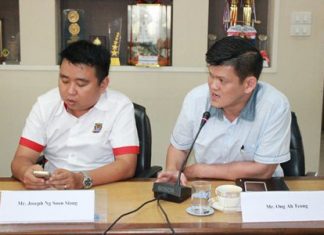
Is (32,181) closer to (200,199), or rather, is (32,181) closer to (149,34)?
(200,199)

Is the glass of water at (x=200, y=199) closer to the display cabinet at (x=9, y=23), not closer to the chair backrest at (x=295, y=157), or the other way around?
the chair backrest at (x=295, y=157)

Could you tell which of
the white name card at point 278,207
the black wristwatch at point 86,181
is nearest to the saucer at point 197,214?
the white name card at point 278,207

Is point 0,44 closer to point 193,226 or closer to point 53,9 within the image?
point 53,9

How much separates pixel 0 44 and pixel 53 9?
58cm

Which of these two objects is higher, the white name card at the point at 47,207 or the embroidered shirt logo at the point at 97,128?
the embroidered shirt logo at the point at 97,128

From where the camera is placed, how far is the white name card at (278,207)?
1354 mm

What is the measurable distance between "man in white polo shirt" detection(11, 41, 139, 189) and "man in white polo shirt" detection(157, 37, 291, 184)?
242 mm

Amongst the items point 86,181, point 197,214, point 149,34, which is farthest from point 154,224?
point 149,34

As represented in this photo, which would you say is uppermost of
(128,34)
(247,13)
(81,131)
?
(247,13)

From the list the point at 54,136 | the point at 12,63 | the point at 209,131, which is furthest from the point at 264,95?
the point at 12,63

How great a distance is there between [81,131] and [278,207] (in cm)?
95

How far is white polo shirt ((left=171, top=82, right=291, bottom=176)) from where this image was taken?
183 cm

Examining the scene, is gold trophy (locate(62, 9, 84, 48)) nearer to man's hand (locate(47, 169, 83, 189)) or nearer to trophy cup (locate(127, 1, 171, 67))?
trophy cup (locate(127, 1, 171, 67))

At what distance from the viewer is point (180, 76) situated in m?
3.33
